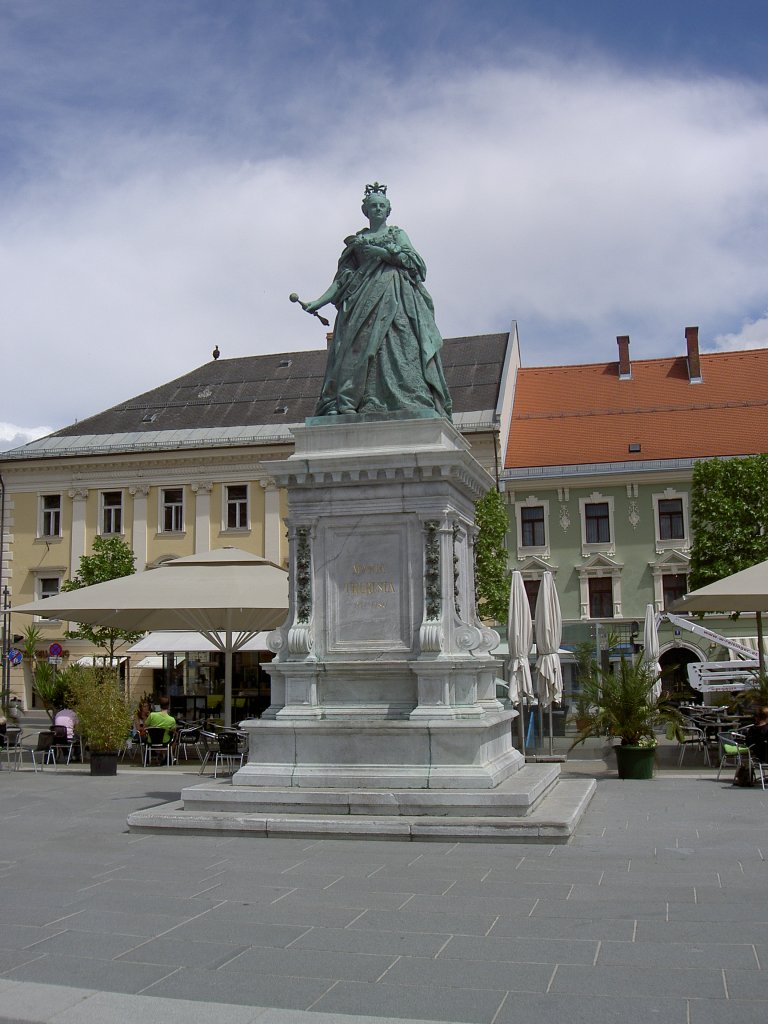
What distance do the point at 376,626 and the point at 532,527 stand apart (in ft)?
86.6

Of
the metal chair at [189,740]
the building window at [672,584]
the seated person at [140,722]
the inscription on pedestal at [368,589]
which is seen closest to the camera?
the inscription on pedestal at [368,589]

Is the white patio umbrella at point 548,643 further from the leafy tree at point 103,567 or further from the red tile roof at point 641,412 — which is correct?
the red tile roof at point 641,412

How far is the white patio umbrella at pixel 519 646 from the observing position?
16203 mm

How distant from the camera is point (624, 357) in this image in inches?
1657

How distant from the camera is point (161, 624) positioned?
18.3m

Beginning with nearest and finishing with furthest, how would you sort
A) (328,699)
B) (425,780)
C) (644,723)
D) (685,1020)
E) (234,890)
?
(685,1020), (234,890), (425,780), (328,699), (644,723)

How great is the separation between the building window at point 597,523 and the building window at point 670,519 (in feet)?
5.44

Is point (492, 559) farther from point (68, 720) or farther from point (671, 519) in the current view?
point (68, 720)

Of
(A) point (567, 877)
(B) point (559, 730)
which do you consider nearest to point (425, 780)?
(A) point (567, 877)

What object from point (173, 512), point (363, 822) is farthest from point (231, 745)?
point (173, 512)

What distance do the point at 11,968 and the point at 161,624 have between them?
1291 cm

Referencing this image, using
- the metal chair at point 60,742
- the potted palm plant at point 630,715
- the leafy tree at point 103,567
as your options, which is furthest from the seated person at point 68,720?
the leafy tree at point 103,567

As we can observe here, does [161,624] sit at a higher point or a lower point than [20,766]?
higher

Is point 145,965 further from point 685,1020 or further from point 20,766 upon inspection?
point 20,766
